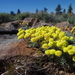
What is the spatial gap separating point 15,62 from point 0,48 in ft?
2.60

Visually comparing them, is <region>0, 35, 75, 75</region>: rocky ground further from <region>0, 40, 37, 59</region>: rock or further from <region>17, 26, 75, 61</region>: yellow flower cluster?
<region>17, 26, 75, 61</region>: yellow flower cluster

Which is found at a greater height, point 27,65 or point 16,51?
point 16,51

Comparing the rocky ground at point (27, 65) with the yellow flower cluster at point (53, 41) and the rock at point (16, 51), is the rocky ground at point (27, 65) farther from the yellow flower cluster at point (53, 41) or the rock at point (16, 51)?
the yellow flower cluster at point (53, 41)

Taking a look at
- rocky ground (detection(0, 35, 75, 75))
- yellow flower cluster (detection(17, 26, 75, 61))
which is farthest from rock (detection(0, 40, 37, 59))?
yellow flower cluster (detection(17, 26, 75, 61))

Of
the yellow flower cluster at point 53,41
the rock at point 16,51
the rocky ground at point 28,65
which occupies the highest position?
the yellow flower cluster at point 53,41

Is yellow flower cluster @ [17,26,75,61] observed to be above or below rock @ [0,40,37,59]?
above

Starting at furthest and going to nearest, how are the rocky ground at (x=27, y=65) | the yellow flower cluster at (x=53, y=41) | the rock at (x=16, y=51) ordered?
the rock at (x=16, y=51), the rocky ground at (x=27, y=65), the yellow flower cluster at (x=53, y=41)

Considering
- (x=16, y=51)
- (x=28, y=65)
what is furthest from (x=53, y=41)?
(x=16, y=51)

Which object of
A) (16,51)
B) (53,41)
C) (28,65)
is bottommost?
(28,65)

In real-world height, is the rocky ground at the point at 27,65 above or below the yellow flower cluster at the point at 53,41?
below

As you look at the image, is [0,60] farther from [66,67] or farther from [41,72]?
[66,67]

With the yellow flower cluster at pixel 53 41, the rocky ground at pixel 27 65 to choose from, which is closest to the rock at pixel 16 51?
the rocky ground at pixel 27 65

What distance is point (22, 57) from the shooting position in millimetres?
2541

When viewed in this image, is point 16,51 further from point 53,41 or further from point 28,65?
point 53,41
